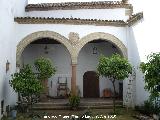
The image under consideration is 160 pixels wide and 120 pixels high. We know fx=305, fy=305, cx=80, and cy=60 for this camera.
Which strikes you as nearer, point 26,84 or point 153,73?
point 153,73

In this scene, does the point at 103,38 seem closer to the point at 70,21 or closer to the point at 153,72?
the point at 70,21

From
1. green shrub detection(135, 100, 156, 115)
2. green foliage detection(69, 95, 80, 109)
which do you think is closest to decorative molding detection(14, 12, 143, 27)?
green foliage detection(69, 95, 80, 109)

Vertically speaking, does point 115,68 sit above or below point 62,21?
below

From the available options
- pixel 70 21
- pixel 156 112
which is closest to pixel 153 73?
pixel 156 112

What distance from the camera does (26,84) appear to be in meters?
13.3

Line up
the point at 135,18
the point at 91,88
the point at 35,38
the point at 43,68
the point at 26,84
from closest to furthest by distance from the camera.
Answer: the point at 26,84 < the point at 43,68 < the point at 135,18 < the point at 35,38 < the point at 91,88

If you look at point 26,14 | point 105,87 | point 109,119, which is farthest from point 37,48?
point 109,119

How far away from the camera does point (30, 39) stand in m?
15.5

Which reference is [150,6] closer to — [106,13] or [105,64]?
[105,64]

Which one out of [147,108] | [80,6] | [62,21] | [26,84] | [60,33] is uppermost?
[80,6]

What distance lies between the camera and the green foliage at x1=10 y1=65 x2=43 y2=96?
13164 mm

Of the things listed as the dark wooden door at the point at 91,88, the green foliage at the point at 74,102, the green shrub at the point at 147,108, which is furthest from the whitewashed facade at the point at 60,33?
the dark wooden door at the point at 91,88

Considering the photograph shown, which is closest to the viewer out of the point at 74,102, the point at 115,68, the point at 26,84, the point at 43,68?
the point at 26,84

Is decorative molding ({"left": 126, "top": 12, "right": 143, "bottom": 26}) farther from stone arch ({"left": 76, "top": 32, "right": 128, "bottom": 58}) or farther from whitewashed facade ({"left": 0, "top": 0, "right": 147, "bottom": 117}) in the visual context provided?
stone arch ({"left": 76, "top": 32, "right": 128, "bottom": 58})
